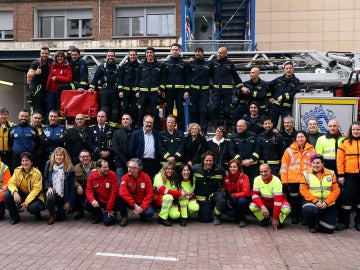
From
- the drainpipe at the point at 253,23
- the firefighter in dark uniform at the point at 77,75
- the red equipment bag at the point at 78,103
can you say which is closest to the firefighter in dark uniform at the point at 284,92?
the red equipment bag at the point at 78,103

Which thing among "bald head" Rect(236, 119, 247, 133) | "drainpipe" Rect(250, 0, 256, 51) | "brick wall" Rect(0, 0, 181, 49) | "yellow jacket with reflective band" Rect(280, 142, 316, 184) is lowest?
"yellow jacket with reflective band" Rect(280, 142, 316, 184)

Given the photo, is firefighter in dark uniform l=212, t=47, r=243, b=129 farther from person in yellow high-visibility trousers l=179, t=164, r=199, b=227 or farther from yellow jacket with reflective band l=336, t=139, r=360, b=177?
yellow jacket with reflective band l=336, t=139, r=360, b=177

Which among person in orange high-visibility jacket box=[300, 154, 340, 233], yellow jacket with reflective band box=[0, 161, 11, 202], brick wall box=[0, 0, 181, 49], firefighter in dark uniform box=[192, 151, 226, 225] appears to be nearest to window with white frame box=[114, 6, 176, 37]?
brick wall box=[0, 0, 181, 49]

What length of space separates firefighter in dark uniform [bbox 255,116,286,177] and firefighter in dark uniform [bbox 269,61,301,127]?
115 centimetres

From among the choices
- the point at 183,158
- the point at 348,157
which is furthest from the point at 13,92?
the point at 348,157

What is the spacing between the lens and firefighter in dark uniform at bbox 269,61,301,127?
938cm

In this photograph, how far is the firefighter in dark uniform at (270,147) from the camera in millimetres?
8398

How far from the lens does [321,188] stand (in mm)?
7480

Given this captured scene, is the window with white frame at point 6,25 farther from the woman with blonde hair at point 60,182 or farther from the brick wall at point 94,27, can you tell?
the woman with blonde hair at point 60,182

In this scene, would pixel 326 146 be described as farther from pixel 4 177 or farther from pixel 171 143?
pixel 4 177

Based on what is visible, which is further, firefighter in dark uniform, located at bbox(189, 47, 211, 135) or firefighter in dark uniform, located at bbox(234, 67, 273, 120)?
firefighter in dark uniform, located at bbox(189, 47, 211, 135)

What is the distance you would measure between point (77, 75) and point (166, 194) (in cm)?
409

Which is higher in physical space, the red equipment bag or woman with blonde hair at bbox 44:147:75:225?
the red equipment bag

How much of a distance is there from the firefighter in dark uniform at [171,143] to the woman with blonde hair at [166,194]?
378 millimetres
